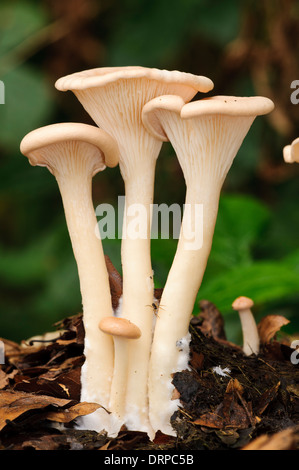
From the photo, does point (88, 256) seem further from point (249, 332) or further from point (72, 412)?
point (249, 332)

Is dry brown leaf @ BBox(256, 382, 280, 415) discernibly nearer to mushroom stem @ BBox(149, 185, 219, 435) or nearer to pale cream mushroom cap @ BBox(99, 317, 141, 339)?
mushroom stem @ BBox(149, 185, 219, 435)

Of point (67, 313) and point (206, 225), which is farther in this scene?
point (67, 313)

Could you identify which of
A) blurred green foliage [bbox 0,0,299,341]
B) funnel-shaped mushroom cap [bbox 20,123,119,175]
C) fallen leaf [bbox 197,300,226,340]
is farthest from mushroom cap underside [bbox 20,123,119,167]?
blurred green foliage [bbox 0,0,299,341]

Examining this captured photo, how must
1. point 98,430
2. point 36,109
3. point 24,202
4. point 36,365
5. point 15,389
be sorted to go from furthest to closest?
1. point 24,202
2. point 36,109
3. point 36,365
4. point 15,389
5. point 98,430

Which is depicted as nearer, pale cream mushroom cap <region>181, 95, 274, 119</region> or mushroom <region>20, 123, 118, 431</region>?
pale cream mushroom cap <region>181, 95, 274, 119</region>

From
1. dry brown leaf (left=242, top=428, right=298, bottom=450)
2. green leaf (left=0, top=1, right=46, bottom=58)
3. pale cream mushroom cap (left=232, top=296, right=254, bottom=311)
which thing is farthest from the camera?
green leaf (left=0, top=1, right=46, bottom=58)

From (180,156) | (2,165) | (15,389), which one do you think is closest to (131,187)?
(180,156)

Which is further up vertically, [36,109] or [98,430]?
[36,109]

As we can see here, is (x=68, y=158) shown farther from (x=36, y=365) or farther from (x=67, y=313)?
(x=67, y=313)
